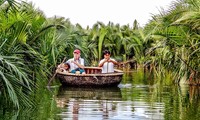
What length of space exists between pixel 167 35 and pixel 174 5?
4.02ft

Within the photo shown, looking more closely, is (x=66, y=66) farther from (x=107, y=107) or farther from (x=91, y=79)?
(x=107, y=107)

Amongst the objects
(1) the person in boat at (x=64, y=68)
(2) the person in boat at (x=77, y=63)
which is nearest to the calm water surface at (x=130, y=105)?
(2) the person in boat at (x=77, y=63)

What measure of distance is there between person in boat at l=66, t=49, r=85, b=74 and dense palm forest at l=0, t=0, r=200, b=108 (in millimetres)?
689

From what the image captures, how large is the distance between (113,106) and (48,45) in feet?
19.8

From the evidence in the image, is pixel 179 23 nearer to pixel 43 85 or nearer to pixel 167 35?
pixel 167 35

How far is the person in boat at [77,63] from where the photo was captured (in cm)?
2228

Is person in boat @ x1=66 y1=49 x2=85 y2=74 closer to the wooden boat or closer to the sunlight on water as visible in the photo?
the wooden boat

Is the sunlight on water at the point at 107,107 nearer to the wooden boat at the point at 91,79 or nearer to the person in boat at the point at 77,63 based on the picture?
the wooden boat at the point at 91,79

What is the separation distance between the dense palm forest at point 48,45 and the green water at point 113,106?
47 cm

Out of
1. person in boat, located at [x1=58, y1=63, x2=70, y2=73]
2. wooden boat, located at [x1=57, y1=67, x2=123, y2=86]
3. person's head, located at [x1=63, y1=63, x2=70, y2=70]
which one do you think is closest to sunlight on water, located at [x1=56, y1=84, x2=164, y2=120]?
wooden boat, located at [x1=57, y1=67, x2=123, y2=86]

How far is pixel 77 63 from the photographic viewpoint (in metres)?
22.3

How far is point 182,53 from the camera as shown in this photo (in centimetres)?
2200

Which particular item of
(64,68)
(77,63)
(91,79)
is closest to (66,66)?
(64,68)

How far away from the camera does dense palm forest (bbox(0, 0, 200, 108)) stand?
13.1 metres
